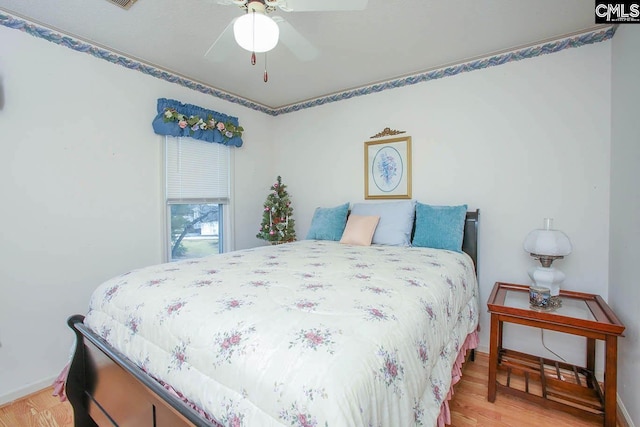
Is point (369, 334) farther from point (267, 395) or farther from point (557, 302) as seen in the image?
point (557, 302)

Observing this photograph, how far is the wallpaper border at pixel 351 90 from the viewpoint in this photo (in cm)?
210

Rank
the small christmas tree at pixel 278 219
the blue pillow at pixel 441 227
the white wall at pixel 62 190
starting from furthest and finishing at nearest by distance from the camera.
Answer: the small christmas tree at pixel 278 219 → the blue pillow at pixel 441 227 → the white wall at pixel 62 190

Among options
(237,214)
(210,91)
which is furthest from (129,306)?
(210,91)

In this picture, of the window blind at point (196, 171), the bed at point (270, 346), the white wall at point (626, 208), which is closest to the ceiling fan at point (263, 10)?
the bed at point (270, 346)

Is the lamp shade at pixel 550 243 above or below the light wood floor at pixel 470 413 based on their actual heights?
above

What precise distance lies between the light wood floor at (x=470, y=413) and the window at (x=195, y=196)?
132 cm

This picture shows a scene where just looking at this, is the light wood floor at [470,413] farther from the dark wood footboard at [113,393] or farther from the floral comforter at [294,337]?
the dark wood footboard at [113,393]

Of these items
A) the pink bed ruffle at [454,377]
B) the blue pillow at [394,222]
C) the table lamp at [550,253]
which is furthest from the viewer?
the blue pillow at [394,222]

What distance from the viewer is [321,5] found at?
154 cm

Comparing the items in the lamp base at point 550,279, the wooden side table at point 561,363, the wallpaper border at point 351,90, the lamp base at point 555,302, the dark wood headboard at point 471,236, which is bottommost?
the wooden side table at point 561,363

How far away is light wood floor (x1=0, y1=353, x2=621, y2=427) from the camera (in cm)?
168

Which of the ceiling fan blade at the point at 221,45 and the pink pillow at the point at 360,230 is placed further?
the pink pillow at the point at 360,230

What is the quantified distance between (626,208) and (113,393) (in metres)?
2.90

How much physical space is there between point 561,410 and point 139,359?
2.24 m
